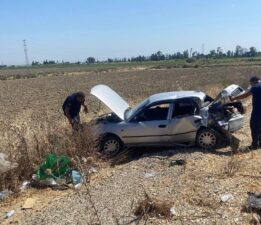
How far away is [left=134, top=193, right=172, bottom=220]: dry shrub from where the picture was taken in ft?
20.8

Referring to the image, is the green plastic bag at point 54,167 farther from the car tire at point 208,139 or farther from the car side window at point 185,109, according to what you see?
the car tire at point 208,139

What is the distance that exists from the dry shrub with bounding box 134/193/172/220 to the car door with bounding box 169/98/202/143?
159 inches

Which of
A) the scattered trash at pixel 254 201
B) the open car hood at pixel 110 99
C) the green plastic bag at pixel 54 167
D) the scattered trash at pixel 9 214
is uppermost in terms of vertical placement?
the open car hood at pixel 110 99

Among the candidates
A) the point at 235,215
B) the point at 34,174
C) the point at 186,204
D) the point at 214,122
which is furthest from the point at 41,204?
the point at 214,122

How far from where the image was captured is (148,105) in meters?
10.8

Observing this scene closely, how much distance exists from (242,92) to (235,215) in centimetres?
517

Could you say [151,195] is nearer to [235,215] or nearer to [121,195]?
[121,195]

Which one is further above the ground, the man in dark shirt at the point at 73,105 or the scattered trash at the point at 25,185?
the man in dark shirt at the point at 73,105

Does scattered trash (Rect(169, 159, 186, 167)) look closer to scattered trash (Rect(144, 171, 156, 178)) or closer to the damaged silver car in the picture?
scattered trash (Rect(144, 171, 156, 178))

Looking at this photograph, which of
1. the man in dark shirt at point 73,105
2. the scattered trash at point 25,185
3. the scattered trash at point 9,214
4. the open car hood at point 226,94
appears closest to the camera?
the scattered trash at point 9,214

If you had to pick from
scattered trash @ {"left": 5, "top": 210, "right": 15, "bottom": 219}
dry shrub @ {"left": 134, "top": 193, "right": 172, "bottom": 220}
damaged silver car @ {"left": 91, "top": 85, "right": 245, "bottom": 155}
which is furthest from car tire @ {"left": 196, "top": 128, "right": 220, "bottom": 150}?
scattered trash @ {"left": 5, "top": 210, "right": 15, "bottom": 219}

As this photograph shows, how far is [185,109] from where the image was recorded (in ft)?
35.1

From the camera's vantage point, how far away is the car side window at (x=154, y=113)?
10.7 meters

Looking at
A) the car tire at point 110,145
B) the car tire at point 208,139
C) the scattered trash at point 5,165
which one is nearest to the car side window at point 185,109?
the car tire at point 208,139
